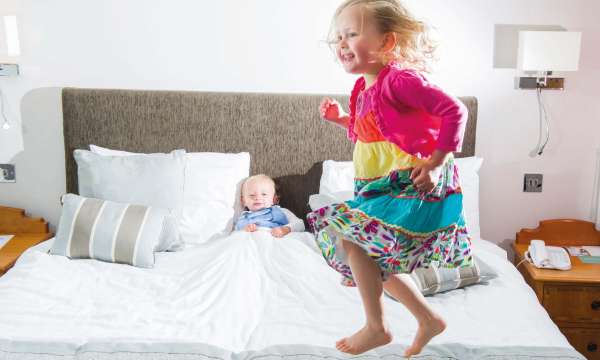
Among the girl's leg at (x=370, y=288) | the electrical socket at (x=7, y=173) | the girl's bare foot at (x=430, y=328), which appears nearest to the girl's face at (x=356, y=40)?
the girl's leg at (x=370, y=288)

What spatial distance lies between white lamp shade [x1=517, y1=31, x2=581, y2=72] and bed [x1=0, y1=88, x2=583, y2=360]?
34 cm

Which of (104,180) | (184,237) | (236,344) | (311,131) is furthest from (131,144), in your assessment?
(236,344)

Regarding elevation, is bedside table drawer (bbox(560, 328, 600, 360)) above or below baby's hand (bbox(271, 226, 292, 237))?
below

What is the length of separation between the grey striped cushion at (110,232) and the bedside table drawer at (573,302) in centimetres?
164

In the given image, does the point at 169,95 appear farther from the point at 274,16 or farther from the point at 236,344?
the point at 236,344

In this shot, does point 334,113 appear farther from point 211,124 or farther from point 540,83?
point 540,83

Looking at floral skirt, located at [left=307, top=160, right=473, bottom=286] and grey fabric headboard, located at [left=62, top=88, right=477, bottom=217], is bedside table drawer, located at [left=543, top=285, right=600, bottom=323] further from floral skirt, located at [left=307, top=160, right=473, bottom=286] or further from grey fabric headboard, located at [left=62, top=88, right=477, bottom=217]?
floral skirt, located at [left=307, top=160, right=473, bottom=286]

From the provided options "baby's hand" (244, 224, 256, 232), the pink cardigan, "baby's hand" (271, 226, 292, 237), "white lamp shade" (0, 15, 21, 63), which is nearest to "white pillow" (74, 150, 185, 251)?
"baby's hand" (244, 224, 256, 232)

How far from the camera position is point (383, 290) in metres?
0.79

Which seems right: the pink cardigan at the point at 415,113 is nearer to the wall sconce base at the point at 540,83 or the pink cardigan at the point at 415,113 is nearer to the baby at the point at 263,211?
the baby at the point at 263,211

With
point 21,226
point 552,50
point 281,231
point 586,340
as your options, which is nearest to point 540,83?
point 552,50

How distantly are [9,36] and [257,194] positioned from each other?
4.47 ft

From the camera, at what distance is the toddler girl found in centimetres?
73

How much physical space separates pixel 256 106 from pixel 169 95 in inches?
16.2
